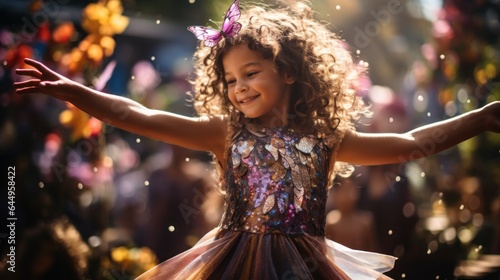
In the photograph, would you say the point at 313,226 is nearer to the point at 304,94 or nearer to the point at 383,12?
the point at 304,94

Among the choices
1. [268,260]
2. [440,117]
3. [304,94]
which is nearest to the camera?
[268,260]

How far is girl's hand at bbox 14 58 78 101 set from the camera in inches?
83.1

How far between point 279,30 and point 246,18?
11 cm

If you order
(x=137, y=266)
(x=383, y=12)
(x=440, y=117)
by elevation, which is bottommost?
(x=137, y=266)

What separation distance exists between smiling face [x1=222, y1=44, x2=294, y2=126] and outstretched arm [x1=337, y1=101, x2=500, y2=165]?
23cm

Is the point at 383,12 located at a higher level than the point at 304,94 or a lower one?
higher

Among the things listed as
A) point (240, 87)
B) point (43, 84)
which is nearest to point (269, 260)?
point (240, 87)

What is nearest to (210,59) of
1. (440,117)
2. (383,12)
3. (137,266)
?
(137,266)

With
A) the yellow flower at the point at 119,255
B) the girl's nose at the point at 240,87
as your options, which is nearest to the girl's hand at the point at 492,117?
the girl's nose at the point at 240,87

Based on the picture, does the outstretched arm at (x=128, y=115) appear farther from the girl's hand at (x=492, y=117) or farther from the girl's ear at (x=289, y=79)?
the girl's hand at (x=492, y=117)

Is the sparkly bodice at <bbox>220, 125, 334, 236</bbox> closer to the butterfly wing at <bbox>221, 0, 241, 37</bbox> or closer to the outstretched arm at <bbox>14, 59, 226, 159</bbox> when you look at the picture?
the outstretched arm at <bbox>14, 59, 226, 159</bbox>

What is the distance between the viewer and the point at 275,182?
225 centimetres

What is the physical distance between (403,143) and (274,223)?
492 millimetres

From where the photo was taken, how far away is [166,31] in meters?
3.48
